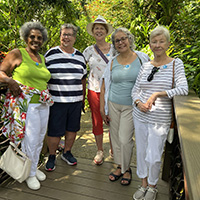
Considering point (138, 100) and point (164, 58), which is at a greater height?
point (164, 58)

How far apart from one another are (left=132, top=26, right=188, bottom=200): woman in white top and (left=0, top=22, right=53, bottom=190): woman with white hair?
40.4 inches

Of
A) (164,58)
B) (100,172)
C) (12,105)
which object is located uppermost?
(164,58)

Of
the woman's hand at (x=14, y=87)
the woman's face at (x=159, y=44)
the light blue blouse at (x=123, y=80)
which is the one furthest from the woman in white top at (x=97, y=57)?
the woman's hand at (x=14, y=87)

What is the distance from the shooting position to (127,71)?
2.24 metres

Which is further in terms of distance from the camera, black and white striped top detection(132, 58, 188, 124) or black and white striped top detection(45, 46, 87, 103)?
black and white striped top detection(45, 46, 87, 103)

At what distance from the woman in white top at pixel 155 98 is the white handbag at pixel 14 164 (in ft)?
3.94

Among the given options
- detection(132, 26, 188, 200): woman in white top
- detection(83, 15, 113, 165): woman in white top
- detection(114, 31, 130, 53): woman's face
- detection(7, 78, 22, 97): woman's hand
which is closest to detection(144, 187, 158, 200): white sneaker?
A: detection(132, 26, 188, 200): woman in white top

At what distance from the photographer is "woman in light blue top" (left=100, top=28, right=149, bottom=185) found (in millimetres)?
2258

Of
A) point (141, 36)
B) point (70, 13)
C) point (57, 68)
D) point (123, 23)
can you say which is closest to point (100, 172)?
point (57, 68)

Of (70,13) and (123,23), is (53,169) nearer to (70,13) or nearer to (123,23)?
(70,13)

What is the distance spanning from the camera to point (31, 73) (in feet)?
7.18

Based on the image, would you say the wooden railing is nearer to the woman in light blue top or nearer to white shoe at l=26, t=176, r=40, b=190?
the woman in light blue top

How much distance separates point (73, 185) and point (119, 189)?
548 millimetres

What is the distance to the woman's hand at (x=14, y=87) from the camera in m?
2.02
